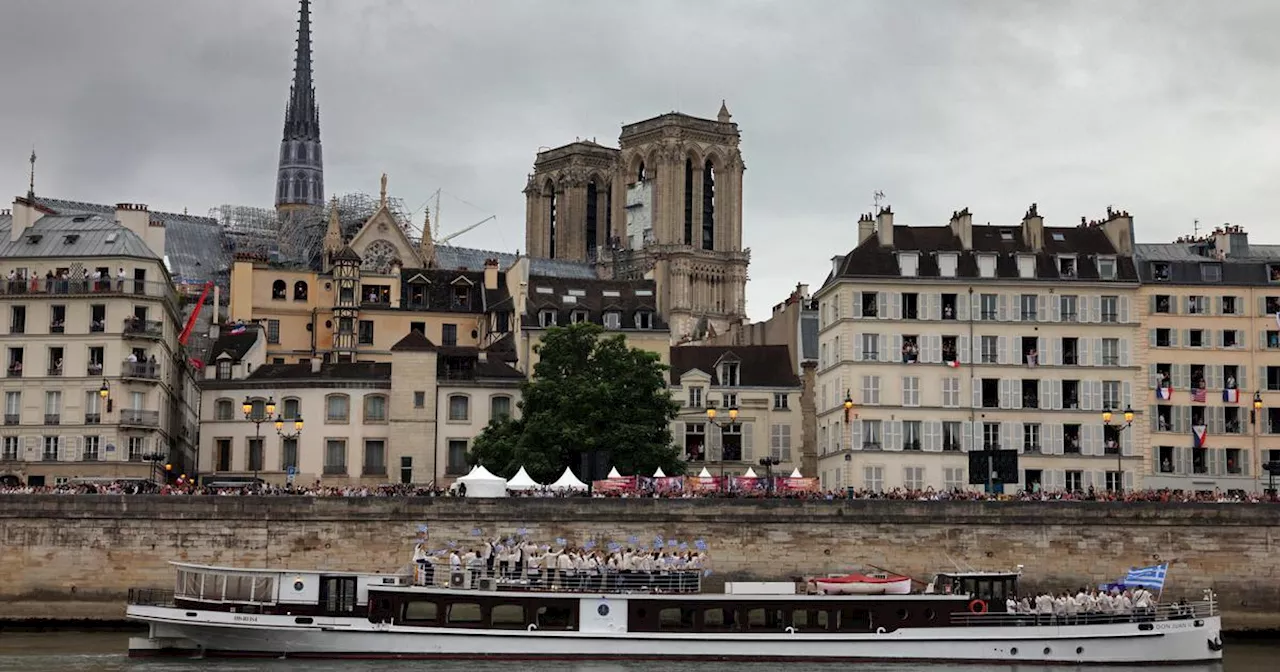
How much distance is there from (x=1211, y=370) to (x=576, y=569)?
111 ft

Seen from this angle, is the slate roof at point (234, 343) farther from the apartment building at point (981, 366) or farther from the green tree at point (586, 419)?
the apartment building at point (981, 366)

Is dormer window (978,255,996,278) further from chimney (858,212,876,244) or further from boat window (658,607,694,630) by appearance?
boat window (658,607,694,630)

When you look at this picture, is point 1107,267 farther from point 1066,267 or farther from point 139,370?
point 139,370

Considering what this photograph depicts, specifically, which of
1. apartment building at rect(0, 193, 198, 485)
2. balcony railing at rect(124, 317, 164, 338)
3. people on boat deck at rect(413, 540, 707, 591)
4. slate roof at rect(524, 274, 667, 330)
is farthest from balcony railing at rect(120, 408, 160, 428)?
people on boat deck at rect(413, 540, 707, 591)

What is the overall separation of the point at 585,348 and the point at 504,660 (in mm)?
26841

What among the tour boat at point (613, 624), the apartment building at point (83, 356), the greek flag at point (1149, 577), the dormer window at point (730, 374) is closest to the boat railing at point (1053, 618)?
the tour boat at point (613, 624)

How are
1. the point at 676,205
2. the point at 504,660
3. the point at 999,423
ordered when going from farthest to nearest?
the point at 676,205 → the point at 999,423 → the point at 504,660

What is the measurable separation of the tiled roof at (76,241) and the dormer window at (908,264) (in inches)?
1160

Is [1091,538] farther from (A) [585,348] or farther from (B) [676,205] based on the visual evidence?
(B) [676,205]

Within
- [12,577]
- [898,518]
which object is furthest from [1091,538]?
[12,577]

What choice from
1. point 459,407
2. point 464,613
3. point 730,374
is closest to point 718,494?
point 464,613

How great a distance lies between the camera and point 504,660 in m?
52.8

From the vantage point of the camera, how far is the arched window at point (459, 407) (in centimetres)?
8181

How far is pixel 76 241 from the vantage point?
7794 centimetres
